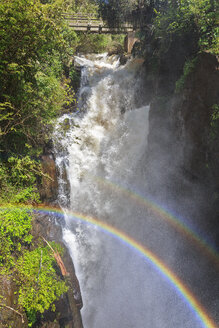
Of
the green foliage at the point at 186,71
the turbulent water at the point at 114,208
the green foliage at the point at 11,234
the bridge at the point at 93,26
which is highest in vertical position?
the bridge at the point at 93,26

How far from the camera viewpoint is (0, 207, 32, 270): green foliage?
4.71 meters

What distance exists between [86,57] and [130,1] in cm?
553

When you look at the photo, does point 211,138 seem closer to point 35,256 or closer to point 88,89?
point 35,256

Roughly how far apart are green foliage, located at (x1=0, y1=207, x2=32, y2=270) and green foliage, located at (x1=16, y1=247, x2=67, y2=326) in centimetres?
23

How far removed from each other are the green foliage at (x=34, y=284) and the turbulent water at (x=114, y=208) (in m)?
3.41

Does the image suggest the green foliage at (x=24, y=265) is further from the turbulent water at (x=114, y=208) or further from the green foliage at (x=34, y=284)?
the turbulent water at (x=114, y=208)

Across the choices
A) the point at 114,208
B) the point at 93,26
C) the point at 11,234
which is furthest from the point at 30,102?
the point at 93,26

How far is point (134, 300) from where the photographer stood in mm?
9023

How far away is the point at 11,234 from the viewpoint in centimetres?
510

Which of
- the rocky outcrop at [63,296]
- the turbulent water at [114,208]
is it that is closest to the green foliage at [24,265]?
the rocky outcrop at [63,296]

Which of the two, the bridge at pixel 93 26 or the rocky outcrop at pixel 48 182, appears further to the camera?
the bridge at pixel 93 26

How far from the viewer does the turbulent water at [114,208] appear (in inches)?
345

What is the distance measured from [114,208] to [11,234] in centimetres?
684

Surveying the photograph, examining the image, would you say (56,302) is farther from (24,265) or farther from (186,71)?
(186,71)
